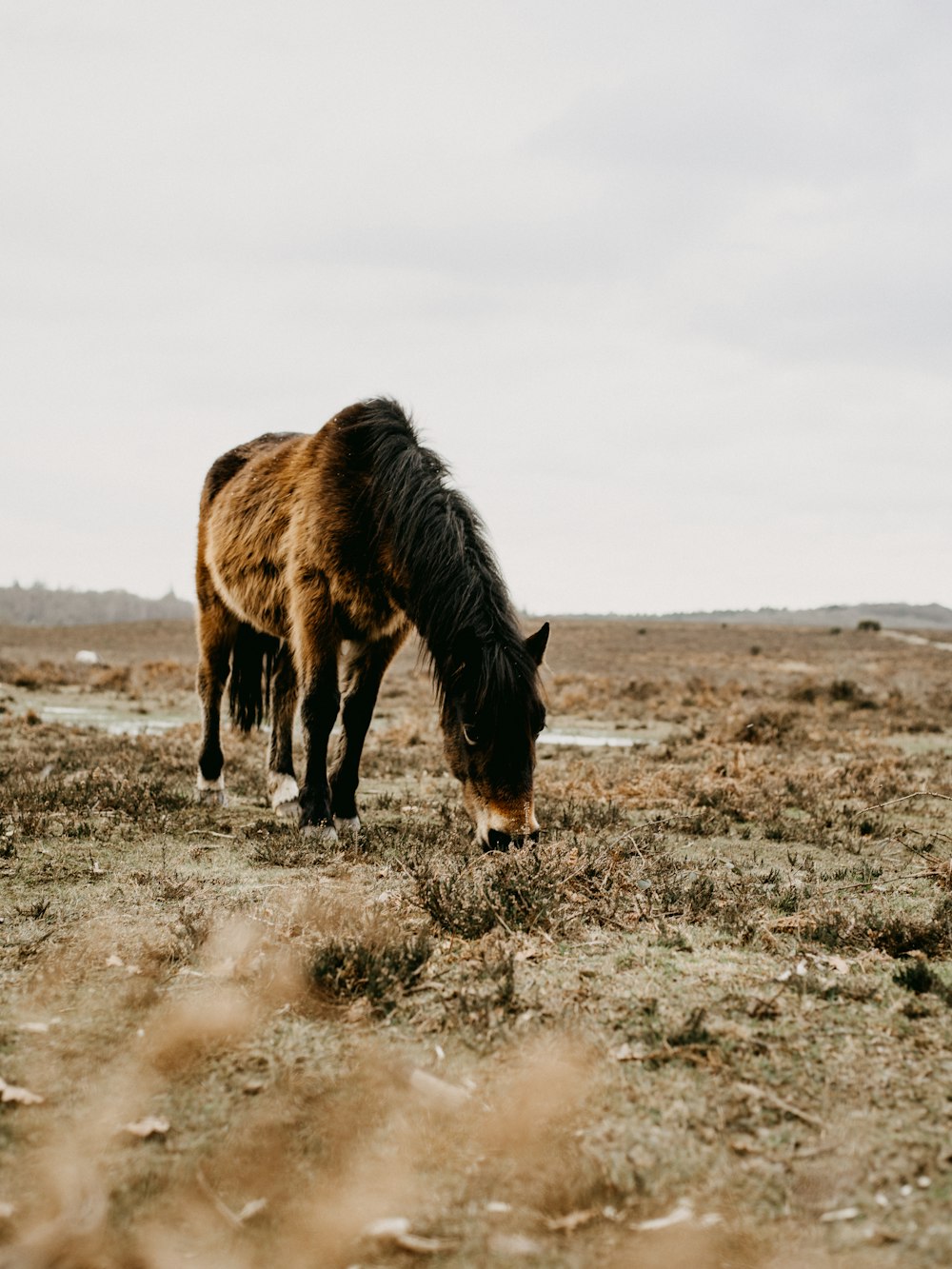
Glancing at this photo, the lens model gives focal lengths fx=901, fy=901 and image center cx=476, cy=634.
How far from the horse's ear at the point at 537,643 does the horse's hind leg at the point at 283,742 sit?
8.67ft

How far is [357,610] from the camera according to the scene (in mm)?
6328

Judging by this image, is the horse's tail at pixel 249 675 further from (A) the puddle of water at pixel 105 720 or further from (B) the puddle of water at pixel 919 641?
(B) the puddle of water at pixel 919 641

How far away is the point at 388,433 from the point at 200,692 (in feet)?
11.5

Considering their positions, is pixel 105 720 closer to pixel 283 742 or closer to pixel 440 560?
pixel 283 742

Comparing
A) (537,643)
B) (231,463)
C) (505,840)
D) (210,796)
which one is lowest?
(210,796)

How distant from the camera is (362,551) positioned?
20.5ft

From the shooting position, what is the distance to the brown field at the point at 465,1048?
2.37 meters

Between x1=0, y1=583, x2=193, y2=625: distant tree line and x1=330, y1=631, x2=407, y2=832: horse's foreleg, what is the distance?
11260 centimetres

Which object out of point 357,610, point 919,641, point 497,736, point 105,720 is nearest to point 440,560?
point 357,610

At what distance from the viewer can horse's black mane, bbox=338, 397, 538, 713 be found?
514 centimetres

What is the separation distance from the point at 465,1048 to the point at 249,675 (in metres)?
6.21

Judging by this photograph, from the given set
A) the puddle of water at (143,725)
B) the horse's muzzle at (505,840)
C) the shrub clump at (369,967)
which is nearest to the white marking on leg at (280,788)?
the horse's muzzle at (505,840)

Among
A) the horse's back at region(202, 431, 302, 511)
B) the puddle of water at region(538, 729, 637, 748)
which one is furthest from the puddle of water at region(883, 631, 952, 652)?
the horse's back at region(202, 431, 302, 511)

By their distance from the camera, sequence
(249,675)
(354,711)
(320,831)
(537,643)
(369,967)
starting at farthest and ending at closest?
(249,675), (354,711), (320,831), (537,643), (369,967)
